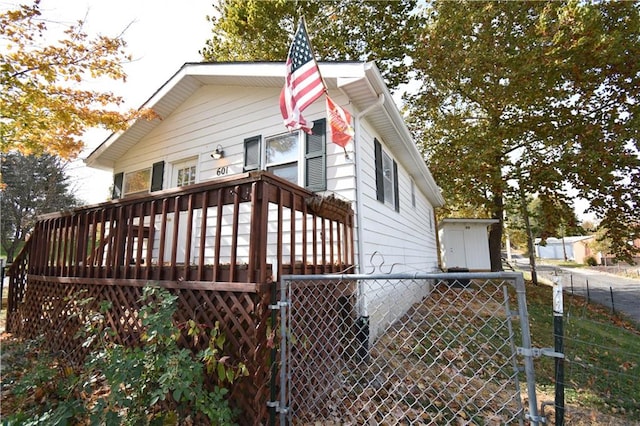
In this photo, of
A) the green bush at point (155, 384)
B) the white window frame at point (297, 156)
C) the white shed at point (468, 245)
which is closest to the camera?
the green bush at point (155, 384)

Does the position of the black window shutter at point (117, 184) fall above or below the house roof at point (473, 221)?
above

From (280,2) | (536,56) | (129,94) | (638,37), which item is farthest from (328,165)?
(638,37)

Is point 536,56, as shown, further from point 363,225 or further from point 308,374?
point 308,374

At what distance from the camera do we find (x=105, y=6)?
5766 mm

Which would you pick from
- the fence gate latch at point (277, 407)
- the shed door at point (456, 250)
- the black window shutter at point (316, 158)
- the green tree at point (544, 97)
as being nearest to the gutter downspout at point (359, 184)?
the black window shutter at point (316, 158)

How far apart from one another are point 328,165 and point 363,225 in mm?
1078

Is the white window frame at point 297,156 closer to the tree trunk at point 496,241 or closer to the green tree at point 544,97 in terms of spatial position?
the green tree at point 544,97

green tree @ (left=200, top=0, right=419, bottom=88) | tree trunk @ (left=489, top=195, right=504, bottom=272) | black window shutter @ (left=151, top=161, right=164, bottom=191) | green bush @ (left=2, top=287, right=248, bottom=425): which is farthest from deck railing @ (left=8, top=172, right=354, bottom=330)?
tree trunk @ (left=489, top=195, right=504, bottom=272)

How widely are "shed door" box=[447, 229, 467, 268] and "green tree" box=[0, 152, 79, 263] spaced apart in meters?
19.4

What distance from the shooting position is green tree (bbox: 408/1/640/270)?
30.8 ft

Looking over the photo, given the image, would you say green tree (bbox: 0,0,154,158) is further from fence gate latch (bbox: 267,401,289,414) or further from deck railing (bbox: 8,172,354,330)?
fence gate latch (bbox: 267,401,289,414)

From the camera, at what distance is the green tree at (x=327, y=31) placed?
34.1ft

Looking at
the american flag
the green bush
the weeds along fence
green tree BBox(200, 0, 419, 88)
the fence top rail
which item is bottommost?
the weeds along fence

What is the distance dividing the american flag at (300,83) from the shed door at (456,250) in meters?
12.9
